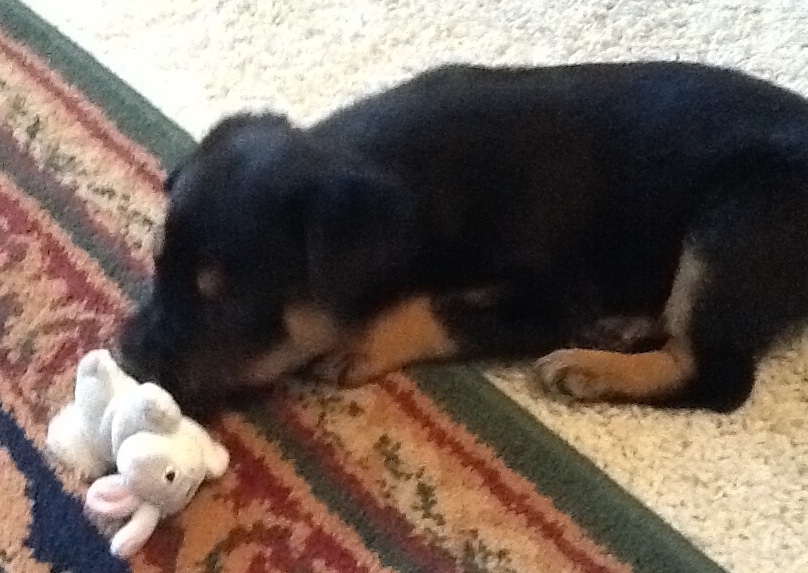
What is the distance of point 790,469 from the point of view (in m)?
1.57

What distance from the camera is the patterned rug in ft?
4.69

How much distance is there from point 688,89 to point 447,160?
0.41 metres

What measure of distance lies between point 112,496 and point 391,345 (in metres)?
0.49

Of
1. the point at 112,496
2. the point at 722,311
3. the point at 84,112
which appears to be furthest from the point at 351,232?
the point at 84,112

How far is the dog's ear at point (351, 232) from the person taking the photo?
4.80 feet

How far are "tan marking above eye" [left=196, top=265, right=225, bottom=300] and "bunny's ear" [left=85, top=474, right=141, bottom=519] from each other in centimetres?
28

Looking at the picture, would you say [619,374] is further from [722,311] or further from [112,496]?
[112,496]

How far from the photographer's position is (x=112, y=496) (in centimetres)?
134

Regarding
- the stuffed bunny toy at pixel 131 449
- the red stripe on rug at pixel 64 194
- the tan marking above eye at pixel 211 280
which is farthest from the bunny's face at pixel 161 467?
the red stripe on rug at pixel 64 194

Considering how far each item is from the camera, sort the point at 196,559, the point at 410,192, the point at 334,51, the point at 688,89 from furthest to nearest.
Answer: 1. the point at 334,51
2. the point at 688,89
3. the point at 410,192
4. the point at 196,559

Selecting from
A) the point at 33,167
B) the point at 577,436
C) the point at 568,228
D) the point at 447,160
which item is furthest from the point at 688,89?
the point at 33,167

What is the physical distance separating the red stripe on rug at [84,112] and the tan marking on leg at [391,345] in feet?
1.78

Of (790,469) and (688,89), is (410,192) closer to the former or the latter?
(688,89)

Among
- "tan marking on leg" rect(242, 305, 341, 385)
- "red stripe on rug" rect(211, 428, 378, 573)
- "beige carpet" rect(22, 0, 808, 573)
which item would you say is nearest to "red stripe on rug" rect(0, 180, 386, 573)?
"red stripe on rug" rect(211, 428, 378, 573)
